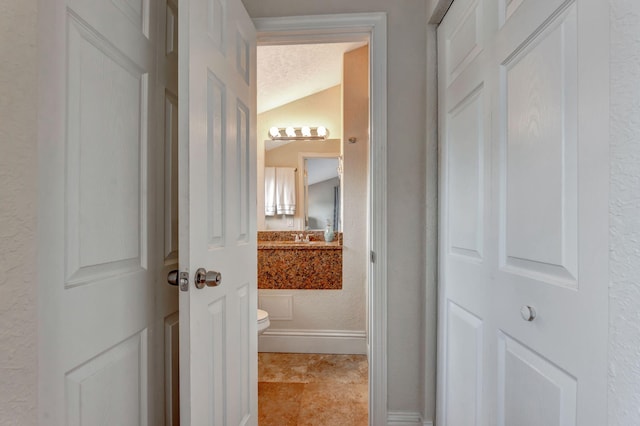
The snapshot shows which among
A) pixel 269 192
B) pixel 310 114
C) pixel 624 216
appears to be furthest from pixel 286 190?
pixel 624 216

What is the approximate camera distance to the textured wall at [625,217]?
0.54 m

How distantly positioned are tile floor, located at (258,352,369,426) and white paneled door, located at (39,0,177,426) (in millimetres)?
1107

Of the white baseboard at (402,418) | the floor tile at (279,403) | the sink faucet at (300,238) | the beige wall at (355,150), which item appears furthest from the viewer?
the sink faucet at (300,238)

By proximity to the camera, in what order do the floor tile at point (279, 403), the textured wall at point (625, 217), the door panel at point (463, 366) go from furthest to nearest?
the floor tile at point (279, 403) → the door panel at point (463, 366) → the textured wall at point (625, 217)

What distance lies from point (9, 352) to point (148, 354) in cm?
51

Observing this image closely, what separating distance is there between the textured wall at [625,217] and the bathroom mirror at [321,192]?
8.95 ft

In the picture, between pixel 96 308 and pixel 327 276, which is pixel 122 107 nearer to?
pixel 96 308

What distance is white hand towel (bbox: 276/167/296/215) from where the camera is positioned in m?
3.34

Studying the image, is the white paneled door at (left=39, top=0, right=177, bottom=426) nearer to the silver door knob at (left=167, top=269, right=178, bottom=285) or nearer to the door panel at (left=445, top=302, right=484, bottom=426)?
the silver door knob at (left=167, top=269, right=178, bottom=285)

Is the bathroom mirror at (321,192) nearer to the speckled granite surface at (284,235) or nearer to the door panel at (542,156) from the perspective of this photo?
the speckled granite surface at (284,235)

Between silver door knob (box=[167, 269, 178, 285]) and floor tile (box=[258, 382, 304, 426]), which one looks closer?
silver door knob (box=[167, 269, 178, 285])

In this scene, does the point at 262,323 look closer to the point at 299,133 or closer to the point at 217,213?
the point at 217,213

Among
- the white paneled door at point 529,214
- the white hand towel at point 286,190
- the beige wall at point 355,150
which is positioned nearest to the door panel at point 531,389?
the white paneled door at point 529,214

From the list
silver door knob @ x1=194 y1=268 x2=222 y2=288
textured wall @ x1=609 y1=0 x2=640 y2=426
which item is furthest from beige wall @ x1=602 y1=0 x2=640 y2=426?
silver door knob @ x1=194 y1=268 x2=222 y2=288
